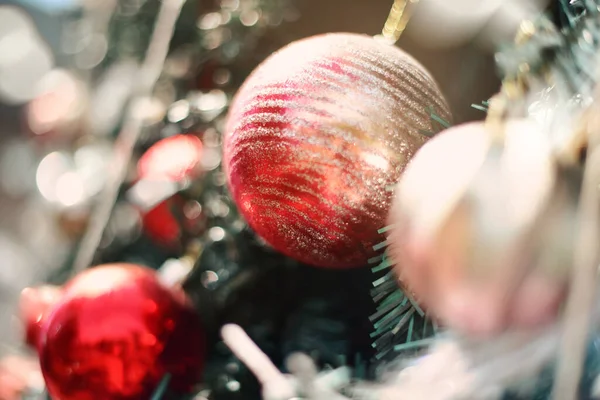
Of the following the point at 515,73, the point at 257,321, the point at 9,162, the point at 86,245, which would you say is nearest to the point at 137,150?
the point at 86,245

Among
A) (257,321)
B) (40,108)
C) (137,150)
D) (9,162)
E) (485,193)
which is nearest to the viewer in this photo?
(485,193)

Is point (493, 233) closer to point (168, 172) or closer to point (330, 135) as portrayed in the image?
point (330, 135)

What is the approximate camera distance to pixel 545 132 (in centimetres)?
26

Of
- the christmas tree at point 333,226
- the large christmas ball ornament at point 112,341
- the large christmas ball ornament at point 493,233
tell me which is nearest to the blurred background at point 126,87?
the christmas tree at point 333,226

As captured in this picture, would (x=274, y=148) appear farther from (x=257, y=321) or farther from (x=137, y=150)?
(x=137, y=150)

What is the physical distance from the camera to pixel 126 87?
2.99 ft

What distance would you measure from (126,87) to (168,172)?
1.13 ft

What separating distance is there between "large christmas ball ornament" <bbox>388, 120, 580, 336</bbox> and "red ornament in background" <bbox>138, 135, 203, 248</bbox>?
1.33ft

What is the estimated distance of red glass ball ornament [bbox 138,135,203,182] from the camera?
2.06ft

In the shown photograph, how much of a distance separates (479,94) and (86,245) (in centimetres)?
46

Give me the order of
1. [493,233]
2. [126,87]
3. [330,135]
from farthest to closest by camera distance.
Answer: [126,87] < [330,135] < [493,233]

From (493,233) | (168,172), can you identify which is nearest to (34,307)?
(168,172)

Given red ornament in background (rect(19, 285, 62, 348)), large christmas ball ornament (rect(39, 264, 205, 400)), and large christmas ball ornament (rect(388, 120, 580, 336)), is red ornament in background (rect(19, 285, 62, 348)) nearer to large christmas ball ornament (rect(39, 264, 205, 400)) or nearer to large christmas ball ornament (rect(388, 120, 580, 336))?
large christmas ball ornament (rect(39, 264, 205, 400))

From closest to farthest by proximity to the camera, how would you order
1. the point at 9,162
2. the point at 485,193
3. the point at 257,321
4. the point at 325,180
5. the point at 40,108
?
the point at 485,193 → the point at 325,180 → the point at 257,321 → the point at 40,108 → the point at 9,162
